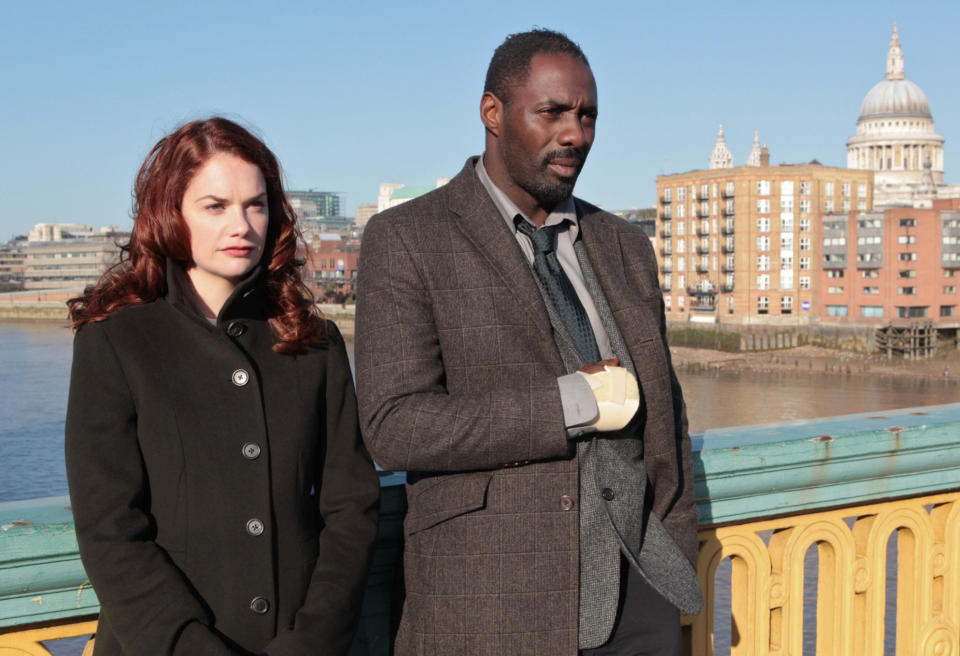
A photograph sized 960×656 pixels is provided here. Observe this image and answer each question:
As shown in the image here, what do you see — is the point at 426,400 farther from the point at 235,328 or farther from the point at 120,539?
the point at 120,539

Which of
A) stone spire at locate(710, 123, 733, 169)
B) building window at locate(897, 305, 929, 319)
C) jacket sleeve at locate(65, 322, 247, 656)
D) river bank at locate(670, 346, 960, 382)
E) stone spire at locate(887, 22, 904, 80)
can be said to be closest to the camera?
jacket sleeve at locate(65, 322, 247, 656)

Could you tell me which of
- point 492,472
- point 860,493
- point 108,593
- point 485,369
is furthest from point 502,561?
point 860,493

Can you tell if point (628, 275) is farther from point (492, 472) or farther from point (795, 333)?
point (795, 333)

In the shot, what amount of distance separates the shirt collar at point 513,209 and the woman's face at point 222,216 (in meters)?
0.39

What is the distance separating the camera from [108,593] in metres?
1.36

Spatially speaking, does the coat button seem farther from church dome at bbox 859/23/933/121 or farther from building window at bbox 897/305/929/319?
church dome at bbox 859/23/933/121

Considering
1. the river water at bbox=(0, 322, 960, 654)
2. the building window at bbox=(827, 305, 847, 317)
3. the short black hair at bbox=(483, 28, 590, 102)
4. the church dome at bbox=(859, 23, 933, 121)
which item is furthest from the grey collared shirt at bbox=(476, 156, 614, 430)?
the church dome at bbox=(859, 23, 933, 121)

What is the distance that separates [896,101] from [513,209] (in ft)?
279

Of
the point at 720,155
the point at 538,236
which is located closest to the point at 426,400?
the point at 538,236

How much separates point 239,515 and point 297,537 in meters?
0.09

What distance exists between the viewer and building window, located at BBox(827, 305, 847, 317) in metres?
52.1

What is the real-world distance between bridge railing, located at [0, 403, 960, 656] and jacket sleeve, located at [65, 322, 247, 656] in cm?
36

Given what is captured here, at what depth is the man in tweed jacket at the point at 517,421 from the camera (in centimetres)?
156

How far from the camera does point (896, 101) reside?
262 ft
